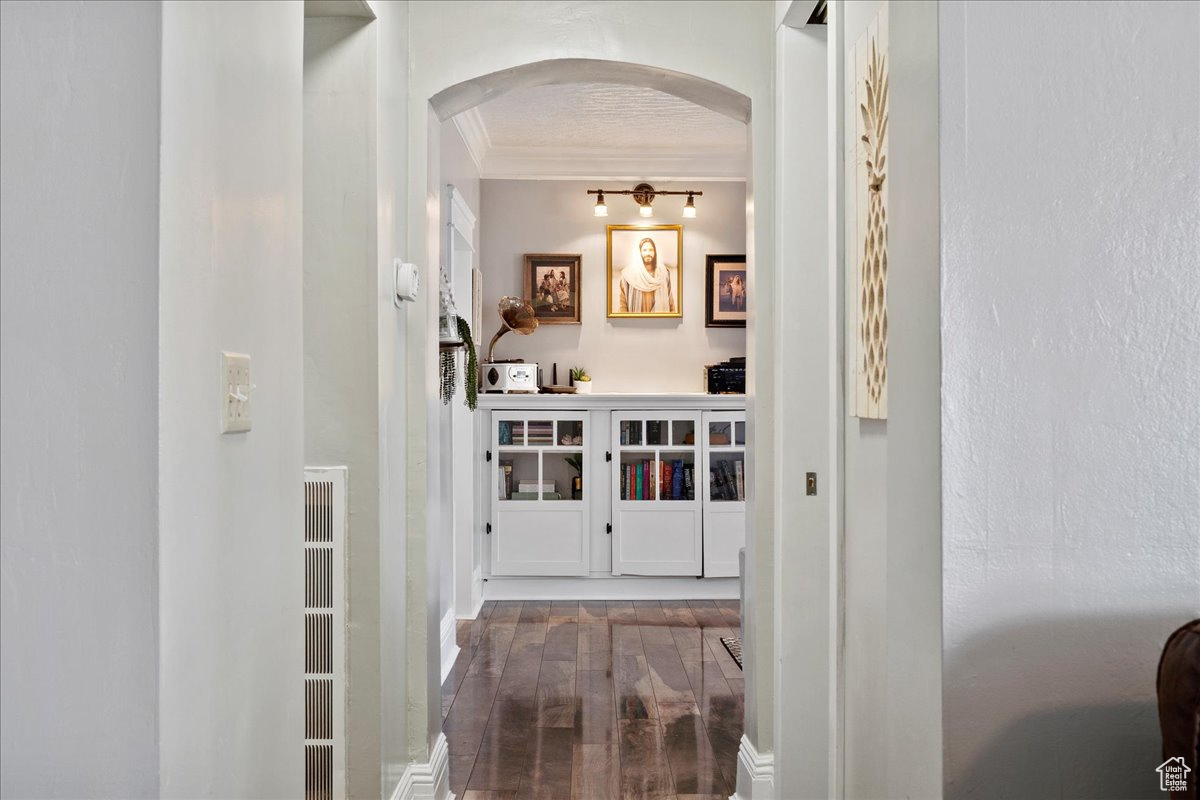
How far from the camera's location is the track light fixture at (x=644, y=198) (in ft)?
20.1

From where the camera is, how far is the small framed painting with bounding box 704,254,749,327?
20.7 feet

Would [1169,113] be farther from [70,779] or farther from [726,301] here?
[726,301]

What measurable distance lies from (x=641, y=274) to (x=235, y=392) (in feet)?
16.6

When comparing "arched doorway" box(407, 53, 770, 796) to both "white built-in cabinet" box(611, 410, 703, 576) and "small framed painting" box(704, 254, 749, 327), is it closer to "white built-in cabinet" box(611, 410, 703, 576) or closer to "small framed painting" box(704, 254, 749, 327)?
"white built-in cabinet" box(611, 410, 703, 576)

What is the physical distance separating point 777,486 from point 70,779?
1.90 meters

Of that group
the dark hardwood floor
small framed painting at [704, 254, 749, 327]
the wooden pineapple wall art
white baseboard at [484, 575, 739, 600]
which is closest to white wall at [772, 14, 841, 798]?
the dark hardwood floor

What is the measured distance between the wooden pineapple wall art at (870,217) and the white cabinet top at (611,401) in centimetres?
370

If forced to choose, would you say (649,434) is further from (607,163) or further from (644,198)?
(607,163)

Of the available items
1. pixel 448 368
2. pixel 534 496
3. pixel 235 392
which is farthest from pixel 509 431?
pixel 235 392

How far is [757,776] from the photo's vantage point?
282 cm

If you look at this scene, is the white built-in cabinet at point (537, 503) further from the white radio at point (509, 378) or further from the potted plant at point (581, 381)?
the potted plant at point (581, 381)

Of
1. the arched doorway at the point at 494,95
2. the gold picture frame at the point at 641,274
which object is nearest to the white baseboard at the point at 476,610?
the gold picture frame at the point at 641,274

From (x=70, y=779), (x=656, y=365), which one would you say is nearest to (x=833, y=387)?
(x=70, y=779)

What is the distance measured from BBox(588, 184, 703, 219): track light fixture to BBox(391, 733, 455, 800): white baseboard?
12.9 feet
